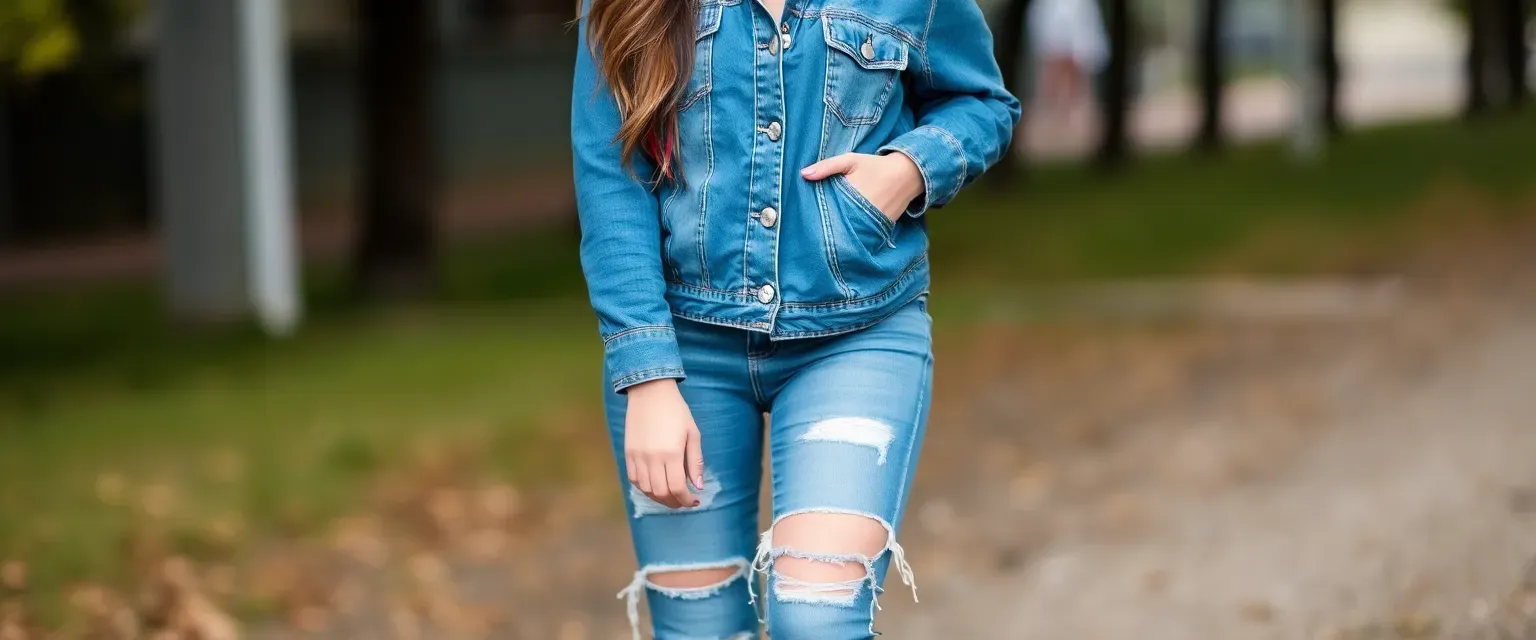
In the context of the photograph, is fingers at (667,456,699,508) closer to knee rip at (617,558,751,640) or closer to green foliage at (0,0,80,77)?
knee rip at (617,558,751,640)

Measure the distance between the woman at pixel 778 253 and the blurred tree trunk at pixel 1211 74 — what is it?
20359 mm

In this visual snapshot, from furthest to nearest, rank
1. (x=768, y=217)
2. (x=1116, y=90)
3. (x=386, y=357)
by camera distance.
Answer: (x=1116, y=90) < (x=386, y=357) < (x=768, y=217)

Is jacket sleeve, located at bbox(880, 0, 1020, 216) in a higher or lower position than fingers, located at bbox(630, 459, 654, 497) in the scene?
higher

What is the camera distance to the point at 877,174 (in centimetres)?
270

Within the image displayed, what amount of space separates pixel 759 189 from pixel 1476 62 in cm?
2559

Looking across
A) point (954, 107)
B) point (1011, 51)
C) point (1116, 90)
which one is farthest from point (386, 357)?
point (1116, 90)

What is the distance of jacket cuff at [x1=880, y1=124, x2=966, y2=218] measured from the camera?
8.96ft

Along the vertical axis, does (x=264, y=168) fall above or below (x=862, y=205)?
below

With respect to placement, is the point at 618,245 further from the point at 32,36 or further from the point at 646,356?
the point at 32,36

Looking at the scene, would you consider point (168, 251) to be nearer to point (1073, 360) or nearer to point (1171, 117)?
point (1073, 360)

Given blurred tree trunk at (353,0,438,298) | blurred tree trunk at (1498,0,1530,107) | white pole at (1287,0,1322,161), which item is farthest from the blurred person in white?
blurred tree trunk at (353,0,438,298)

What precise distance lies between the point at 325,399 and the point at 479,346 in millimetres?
1429

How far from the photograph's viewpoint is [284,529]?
6.51m

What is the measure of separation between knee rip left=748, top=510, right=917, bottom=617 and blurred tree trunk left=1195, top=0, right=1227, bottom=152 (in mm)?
20513
